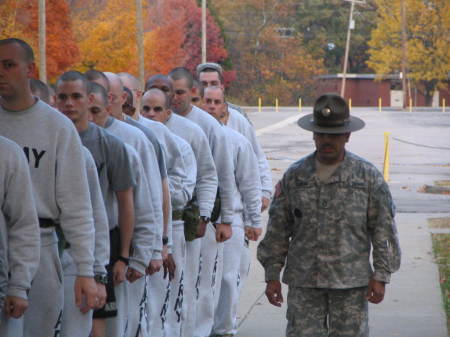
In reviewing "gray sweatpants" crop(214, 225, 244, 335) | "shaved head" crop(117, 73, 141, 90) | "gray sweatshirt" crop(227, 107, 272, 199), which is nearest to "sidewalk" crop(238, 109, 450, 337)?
"gray sweatpants" crop(214, 225, 244, 335)

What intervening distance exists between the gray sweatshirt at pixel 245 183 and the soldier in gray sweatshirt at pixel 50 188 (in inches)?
173

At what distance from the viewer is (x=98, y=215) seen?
5.72m

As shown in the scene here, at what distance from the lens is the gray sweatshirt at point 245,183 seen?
967cm

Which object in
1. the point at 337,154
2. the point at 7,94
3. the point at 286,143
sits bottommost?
the point at 286,143

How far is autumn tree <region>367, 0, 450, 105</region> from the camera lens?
86.1 m

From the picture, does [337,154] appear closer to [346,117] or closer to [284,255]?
[346,117]

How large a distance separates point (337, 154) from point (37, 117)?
1741 millimetres

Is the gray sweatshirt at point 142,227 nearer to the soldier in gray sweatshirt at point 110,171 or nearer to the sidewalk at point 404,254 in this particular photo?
the soldier in gray sweatshirt at point 110,171

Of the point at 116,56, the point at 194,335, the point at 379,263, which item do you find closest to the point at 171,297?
the point at 194,335

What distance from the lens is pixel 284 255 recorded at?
20.7 feet

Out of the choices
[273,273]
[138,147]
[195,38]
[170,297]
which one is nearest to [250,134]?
[170,297]

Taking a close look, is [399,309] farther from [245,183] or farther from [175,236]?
[175,236]

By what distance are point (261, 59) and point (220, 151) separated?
280ft

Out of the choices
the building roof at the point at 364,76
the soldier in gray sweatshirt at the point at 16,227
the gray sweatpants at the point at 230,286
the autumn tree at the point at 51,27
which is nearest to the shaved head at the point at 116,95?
the soldier in gray sweatshirt at the point at 16,227
